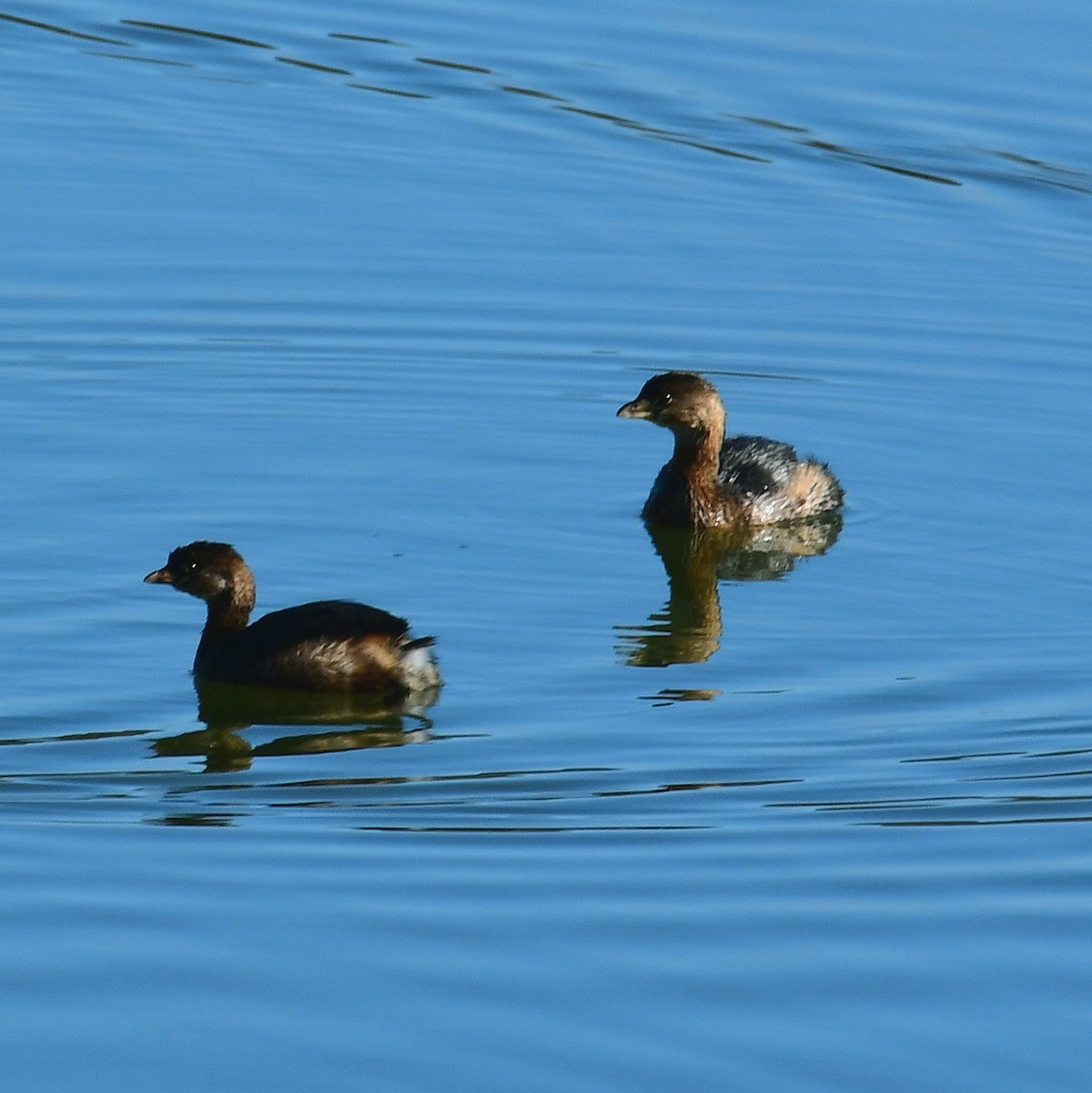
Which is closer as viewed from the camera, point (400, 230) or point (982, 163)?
point (400, 230)

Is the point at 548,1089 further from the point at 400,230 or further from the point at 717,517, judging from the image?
the point at 400,230

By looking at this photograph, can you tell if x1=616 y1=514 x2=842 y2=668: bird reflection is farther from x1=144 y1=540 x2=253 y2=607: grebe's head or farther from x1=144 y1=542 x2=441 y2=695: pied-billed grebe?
x1=144 y1=540 x2=253 y2=607: grebe's head

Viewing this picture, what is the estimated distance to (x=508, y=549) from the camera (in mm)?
12688

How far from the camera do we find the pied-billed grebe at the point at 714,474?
13.9 m

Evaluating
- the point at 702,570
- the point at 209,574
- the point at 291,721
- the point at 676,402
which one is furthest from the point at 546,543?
the point at 291,721

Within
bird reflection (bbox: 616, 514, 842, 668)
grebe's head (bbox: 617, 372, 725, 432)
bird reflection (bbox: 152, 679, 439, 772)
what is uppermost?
grebe's head (bbox: 617, 372, 725, 432)

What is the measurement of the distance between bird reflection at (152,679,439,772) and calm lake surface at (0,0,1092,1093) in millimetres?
47

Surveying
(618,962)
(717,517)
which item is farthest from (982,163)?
(618,962)

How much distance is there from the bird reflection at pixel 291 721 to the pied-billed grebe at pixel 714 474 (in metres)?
3.61

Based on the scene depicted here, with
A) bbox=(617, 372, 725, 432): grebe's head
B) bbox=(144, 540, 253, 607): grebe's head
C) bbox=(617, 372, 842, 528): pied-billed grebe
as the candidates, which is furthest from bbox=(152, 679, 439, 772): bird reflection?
bbox=(617, 372, 725, 432): grebe's head

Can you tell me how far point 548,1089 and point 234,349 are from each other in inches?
375

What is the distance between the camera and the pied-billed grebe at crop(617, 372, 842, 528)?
13.9 metres

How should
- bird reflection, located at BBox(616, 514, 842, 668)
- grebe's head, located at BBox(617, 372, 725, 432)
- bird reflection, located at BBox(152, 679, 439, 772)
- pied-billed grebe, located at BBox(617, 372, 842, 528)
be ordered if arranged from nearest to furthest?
bird reflection, located at BBox(152, 679, 439, 772), bird reflection, located at BBox(616, 514, 842, 668), pied-billed grebe, located at BBox(617, 372, 842, 528), grebe's head, located at BBox(617, 372, 725, 432)

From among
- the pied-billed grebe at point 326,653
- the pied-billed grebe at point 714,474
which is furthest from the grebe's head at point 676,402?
the pied-billed grebe at point 326,653
